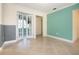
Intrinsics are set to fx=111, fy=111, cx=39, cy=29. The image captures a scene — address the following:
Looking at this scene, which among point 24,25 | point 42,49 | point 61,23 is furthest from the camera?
point 24,25

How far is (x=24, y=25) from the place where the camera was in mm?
8750

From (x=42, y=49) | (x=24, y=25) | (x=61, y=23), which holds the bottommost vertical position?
(x=42, y=49)

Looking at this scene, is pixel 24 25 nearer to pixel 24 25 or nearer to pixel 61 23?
pixel 24 25

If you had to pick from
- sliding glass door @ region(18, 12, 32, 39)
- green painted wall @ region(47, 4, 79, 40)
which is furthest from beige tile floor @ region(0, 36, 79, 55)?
sliding glass door @ region(18, 12, 32, 39)

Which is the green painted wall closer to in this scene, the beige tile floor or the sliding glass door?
the beige tile floor

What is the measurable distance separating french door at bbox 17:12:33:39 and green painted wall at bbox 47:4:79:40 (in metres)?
1.90

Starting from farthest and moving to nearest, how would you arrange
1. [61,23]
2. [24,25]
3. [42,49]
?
[24,25], [61,23], [42,49]

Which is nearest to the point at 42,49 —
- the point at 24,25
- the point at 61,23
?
the point at 61,23

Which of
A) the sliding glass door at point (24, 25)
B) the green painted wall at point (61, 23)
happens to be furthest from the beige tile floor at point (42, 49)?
the sliding glass door at point (24, 25)

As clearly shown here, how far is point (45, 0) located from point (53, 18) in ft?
24.6

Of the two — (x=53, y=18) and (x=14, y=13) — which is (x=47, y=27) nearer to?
(x=53, y=18)
